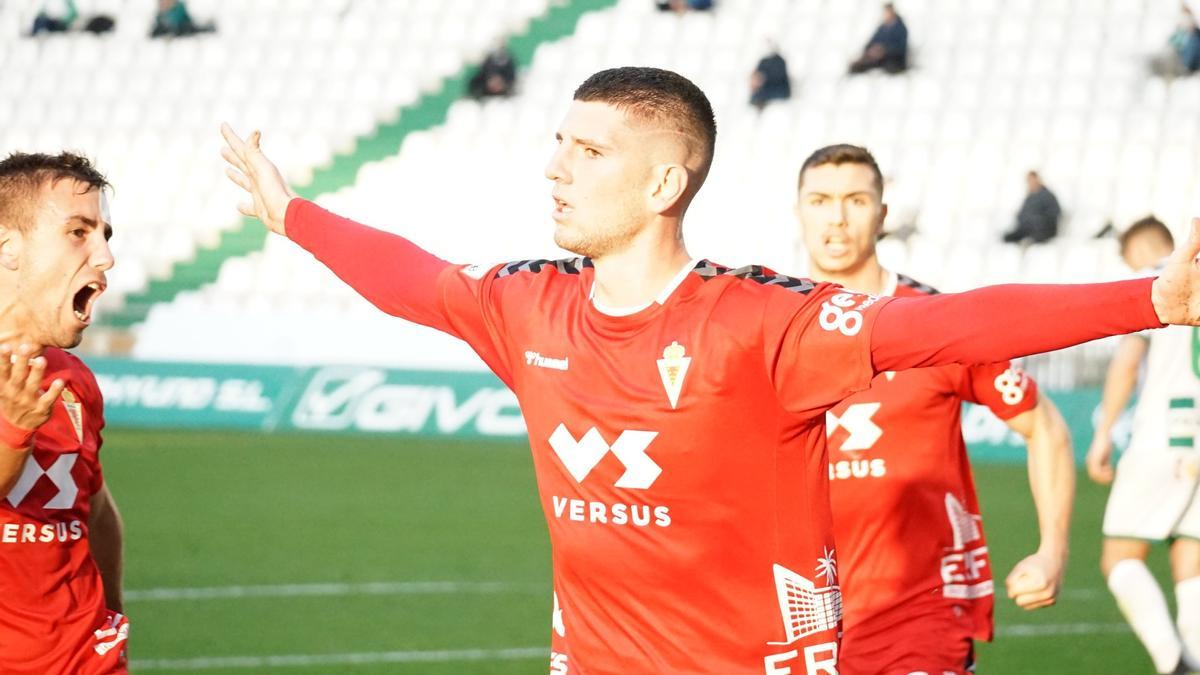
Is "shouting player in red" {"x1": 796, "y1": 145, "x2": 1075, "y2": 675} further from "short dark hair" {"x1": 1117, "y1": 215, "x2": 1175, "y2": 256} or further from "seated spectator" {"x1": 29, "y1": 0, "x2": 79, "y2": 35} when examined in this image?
"seated spectator" {"x1": 29, "y1": 0, "x2": 79, "y2": 35}

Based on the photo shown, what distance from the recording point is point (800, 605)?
4.06m

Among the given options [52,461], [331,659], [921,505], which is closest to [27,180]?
[52,461]

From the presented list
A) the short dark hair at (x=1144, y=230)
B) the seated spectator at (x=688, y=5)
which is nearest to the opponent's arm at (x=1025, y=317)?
the short dark hair at (x=1144, y=230)

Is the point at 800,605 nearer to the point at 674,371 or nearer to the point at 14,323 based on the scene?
the point at 674,371

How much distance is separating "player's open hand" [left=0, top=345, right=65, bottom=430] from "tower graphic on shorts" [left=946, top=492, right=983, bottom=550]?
10.1ft

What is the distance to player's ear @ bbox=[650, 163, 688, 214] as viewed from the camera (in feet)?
13.9

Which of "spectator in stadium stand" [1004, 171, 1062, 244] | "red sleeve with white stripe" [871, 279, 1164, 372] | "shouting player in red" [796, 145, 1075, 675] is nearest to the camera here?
"red sleeve with white stripe" [871, 279, 1164, 372]

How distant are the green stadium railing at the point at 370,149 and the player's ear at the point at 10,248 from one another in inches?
834

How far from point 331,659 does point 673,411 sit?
5.31 meters

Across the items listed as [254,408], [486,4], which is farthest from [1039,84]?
[254,408]

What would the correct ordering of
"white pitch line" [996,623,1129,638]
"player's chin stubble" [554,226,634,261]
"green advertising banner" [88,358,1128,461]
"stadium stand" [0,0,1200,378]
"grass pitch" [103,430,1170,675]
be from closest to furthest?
"player's chin stubble" [554,226,634,261] < "grass pitch" [103,430,1170,675] < "white pitch line" [996,623,1129,638] < "green advertising banner" [88,358,1128,461] < "stadium stand" [0,0,1200,378]

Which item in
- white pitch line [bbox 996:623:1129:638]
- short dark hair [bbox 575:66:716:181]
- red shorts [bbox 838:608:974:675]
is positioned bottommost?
white pitch line [bbox 996:623:1129:638]

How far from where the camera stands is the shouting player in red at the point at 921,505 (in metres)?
5.55

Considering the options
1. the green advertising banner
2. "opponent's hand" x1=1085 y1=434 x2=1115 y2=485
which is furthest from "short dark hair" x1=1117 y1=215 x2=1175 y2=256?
the green advertising banner
